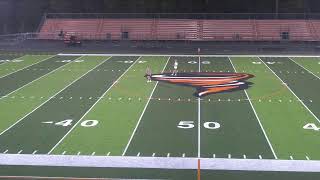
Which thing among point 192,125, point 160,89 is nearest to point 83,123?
point 192,125

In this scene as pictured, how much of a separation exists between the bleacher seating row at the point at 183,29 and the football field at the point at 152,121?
38.8ft

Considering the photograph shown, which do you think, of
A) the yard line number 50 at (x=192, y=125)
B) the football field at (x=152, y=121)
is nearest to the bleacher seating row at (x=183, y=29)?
the football field at (x=152, y=121)

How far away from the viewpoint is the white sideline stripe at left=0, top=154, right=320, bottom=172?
996 centimetres

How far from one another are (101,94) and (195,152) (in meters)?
6.85

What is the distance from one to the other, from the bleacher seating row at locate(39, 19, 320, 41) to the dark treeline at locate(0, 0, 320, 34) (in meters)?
0.96

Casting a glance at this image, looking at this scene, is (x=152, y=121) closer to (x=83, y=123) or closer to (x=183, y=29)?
(x=83, y=123)

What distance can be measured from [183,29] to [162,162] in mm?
26007

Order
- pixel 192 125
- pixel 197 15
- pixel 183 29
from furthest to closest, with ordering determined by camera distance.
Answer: pixel 197 15
pixel 183 29
pixel 192 125

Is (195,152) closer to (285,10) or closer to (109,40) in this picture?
(109,40)

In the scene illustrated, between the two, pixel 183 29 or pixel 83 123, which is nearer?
pixel 83 123

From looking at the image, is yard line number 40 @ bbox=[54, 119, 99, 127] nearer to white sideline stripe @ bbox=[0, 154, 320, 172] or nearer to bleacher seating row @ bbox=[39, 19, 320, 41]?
white sideline stripe @ bbox=[0, 154, 320, 172]

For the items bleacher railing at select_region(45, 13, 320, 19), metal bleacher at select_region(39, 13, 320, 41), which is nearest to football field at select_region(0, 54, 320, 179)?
metal bleacher at select_region(39, 13, 320, 41)

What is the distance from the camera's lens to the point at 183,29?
35.7 metres

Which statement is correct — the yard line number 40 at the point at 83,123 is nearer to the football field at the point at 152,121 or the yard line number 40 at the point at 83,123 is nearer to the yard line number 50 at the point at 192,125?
the football field at the point at 152,121
